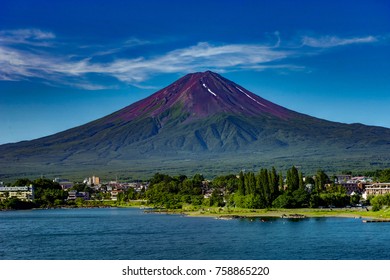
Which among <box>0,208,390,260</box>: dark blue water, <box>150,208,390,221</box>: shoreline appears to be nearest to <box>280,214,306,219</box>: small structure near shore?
<box>150,208,390,221</box>: shoreline

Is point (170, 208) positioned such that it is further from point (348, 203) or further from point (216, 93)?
point (216, 93)

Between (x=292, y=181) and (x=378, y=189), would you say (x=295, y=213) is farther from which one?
(x=378, y=189)

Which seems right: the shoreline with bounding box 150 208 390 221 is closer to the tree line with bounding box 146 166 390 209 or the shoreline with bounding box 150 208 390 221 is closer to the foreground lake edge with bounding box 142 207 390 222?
the foreground lake edge with bounding box 142 207 390 222

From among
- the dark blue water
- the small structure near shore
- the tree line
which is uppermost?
the tree line

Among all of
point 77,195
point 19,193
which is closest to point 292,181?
point 19,193

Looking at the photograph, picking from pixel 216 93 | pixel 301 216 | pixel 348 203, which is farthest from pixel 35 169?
pixel 301 216

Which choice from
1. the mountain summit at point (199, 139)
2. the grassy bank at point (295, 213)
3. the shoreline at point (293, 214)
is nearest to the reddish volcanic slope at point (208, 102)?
the mountain summit at point (199, 139)

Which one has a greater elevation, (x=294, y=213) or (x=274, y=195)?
(x=274, y=195)
